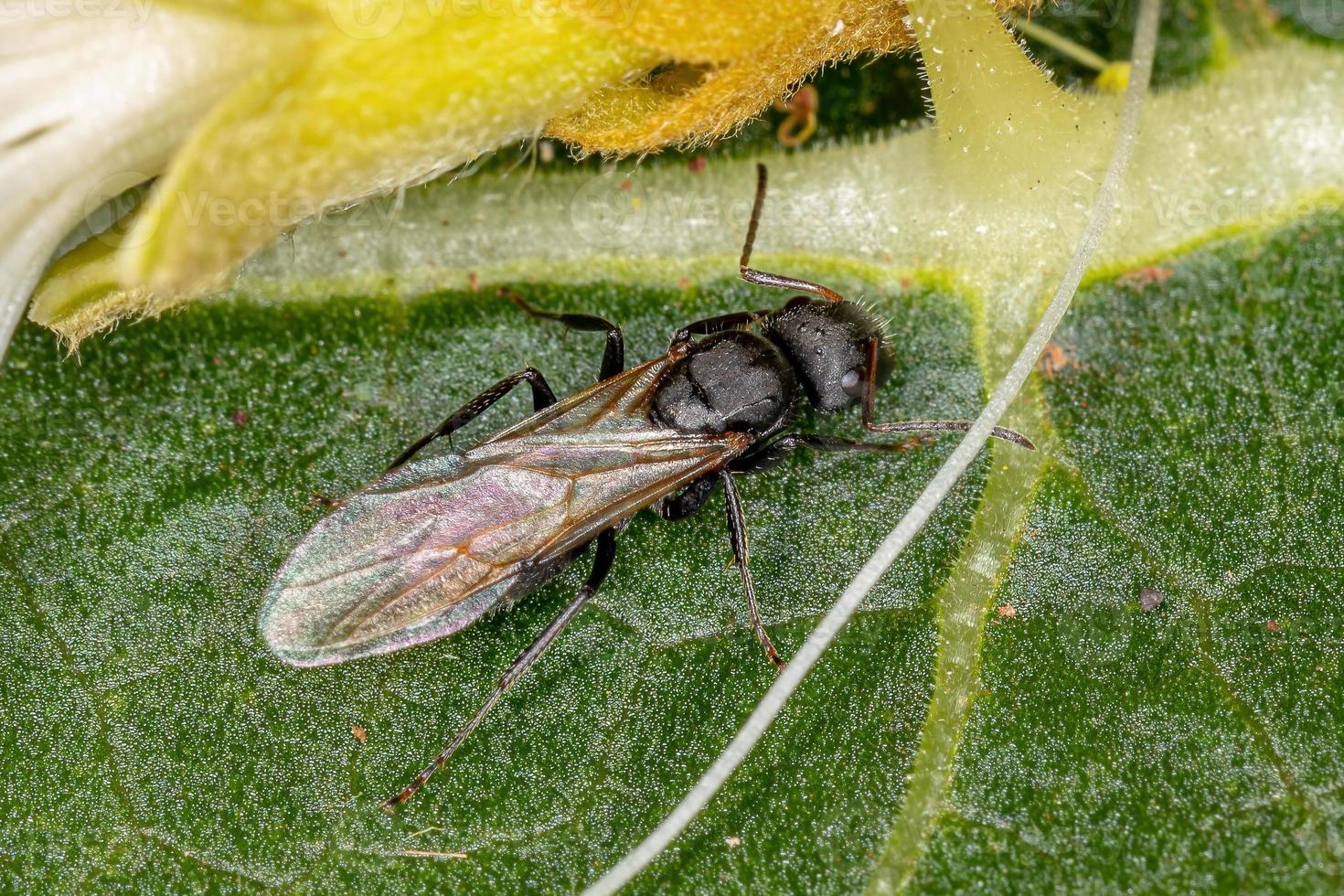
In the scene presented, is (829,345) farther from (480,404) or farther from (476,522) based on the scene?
(476,522)

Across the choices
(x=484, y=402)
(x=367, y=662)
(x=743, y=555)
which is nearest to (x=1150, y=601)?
(x=743, y=555)

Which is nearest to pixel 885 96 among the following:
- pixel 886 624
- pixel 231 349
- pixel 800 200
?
pixel 800 200

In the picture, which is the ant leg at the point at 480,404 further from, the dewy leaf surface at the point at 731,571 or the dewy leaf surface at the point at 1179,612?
the dewy leaf surface at the point at 1179,612

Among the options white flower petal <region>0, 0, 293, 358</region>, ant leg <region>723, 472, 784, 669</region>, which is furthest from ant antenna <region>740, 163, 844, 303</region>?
white flower petal <region>0, 0, 293, 358</region>

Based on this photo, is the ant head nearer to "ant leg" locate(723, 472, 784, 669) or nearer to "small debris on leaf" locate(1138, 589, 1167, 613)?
"ant leg" locate(723, 472, 784, 669)

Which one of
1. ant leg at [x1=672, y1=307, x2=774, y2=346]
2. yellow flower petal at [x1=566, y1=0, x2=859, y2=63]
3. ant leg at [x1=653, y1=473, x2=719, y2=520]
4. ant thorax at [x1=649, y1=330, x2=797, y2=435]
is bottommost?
ant leg at [x1=653, y1=473, x2=719, y2=520]

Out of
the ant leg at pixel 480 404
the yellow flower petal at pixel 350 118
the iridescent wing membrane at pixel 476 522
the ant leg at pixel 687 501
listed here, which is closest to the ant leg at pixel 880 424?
the iridescent wing membrane at pixel 476 522
